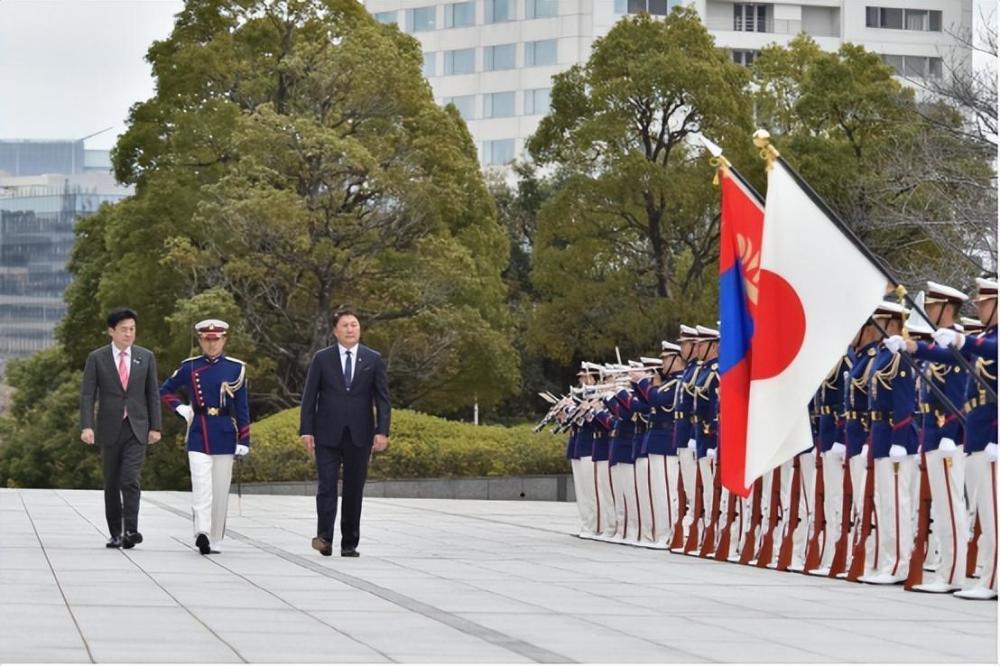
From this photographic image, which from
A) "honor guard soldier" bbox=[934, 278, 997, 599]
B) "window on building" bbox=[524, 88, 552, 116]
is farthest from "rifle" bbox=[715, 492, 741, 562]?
"window on building" bbox=[524, 88, 552, 116]

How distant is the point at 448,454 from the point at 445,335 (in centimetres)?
458

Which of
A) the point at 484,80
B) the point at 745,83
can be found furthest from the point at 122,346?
the point at 484,80

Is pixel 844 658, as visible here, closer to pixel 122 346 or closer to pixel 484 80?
pixel 122 346

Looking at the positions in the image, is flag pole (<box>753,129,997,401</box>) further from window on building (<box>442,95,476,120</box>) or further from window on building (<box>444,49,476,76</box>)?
window on building (<box>442,95,476,120</box>)

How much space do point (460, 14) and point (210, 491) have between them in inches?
2732

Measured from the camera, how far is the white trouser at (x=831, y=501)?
49.6 feet

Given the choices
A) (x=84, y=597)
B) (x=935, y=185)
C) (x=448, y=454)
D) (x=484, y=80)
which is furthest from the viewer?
(x=484, y=80)

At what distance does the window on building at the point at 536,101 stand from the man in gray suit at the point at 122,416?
66.2m

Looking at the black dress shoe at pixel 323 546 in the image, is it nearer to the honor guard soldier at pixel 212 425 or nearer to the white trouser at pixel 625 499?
the honor guard soldier at pixel 212 425

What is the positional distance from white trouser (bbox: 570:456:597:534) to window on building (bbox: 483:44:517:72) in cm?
6383

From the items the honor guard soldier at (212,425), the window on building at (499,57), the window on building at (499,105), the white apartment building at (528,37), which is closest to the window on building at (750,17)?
the white apartment building at (528,37)

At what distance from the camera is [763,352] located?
1321 centimetres

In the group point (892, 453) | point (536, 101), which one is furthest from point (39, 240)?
point (892, 453)

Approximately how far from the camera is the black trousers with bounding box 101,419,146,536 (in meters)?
16.4
